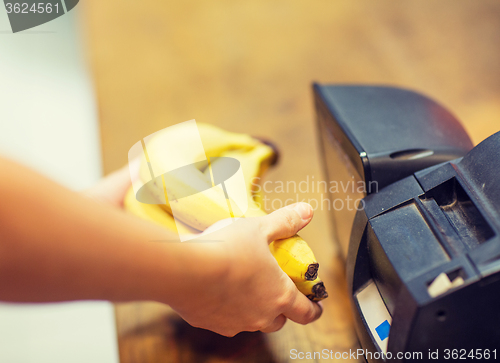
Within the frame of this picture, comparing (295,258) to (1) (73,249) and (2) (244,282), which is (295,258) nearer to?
(2) (244,282)

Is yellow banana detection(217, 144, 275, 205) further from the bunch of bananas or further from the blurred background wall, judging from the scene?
the blurred background wall

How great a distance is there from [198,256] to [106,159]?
27.1 inches

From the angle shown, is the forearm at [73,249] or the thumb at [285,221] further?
the thumb at [285,221]

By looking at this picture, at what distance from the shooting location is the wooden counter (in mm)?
929

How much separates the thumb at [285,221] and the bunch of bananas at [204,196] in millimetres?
28

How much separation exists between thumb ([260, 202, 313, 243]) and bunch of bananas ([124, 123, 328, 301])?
3cm

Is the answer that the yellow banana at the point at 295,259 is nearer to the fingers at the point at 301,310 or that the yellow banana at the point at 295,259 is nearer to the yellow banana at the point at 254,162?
the fingers at the point at 301,310

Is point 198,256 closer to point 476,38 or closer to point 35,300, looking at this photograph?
point 35,300

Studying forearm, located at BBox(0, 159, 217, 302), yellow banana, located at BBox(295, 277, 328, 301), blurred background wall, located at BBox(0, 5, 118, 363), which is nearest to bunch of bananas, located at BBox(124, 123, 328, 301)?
yellow banana, located at BBox(295, 277, 328, 301)

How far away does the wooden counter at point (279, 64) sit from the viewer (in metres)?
0.93

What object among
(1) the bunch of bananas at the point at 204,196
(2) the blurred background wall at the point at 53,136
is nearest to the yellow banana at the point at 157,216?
(1) the bunch of bananas at the point at 204,196

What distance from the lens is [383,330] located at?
0.48m

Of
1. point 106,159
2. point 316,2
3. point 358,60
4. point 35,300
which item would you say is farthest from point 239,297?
point 316,2

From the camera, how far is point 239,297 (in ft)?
1.43
